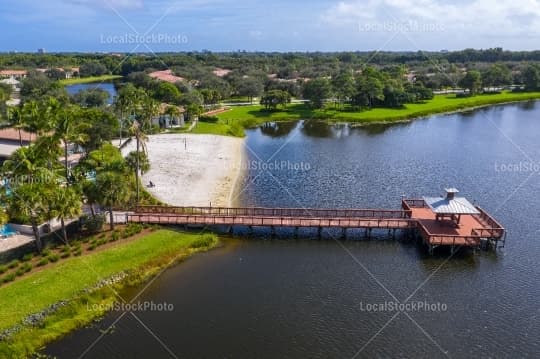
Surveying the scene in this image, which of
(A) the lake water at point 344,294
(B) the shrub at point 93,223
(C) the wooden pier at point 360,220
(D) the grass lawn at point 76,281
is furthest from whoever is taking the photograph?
(C) the wooden pier at point 360,220

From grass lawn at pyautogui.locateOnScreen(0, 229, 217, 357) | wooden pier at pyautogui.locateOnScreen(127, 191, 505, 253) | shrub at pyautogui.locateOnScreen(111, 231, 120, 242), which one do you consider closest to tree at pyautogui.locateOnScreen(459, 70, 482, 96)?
wooden pier at pyautogui.locateOnScreen(127, 191, 505, 253)

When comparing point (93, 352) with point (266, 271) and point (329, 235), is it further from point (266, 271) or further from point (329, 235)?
point (329, 235)

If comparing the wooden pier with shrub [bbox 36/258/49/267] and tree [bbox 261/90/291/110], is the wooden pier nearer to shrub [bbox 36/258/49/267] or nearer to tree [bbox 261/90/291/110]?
shrub [bbox 36/258/49/267]

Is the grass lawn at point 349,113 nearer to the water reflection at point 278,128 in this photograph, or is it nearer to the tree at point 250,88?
the water reflection at point 278,128

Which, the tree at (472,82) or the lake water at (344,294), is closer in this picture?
the lake water at (344,294)

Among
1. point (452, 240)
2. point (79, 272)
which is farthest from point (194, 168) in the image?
point (452, 240)

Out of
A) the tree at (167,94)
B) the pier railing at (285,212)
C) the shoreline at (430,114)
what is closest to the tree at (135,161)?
the pier railing at (285,212)

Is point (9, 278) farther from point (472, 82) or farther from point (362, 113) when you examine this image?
point (472, 82)

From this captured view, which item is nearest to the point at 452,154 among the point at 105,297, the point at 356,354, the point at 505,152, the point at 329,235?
the point at 505,152
